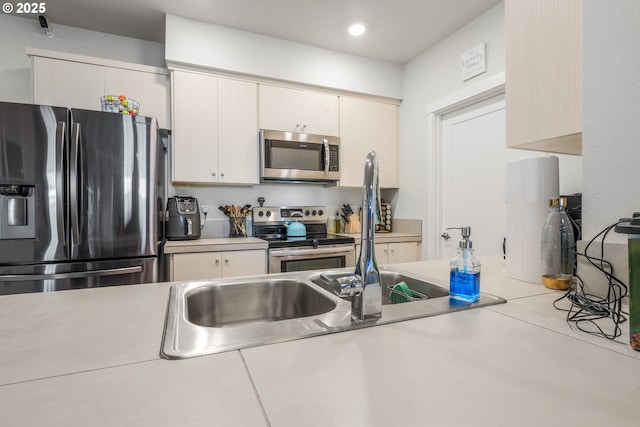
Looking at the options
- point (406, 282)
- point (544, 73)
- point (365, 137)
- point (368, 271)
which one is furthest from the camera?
point (365, 137)

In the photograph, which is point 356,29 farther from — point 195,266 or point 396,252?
point 195,266

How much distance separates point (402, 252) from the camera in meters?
3.00

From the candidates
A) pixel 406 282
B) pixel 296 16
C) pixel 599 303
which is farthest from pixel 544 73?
pixel 296 16

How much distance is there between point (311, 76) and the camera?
9.47 feet

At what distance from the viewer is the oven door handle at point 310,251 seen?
2.47 metres

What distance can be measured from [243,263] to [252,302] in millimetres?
1330

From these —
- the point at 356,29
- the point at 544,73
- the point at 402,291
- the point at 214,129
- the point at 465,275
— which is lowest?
the point at 402,291

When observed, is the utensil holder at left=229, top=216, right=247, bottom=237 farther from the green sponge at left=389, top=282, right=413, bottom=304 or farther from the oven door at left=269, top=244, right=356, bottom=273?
the green sponge at left=389, top=282, right=413, bottom=304

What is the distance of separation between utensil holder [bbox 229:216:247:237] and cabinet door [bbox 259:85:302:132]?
0.85 meters

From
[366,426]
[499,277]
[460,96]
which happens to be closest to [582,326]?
[499,277]

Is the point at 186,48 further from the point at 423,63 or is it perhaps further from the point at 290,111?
the point at 423,63

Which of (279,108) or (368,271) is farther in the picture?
(279,108)

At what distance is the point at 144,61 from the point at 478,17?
2778 millimetres

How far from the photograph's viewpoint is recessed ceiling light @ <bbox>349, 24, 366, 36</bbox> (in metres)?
2.57
